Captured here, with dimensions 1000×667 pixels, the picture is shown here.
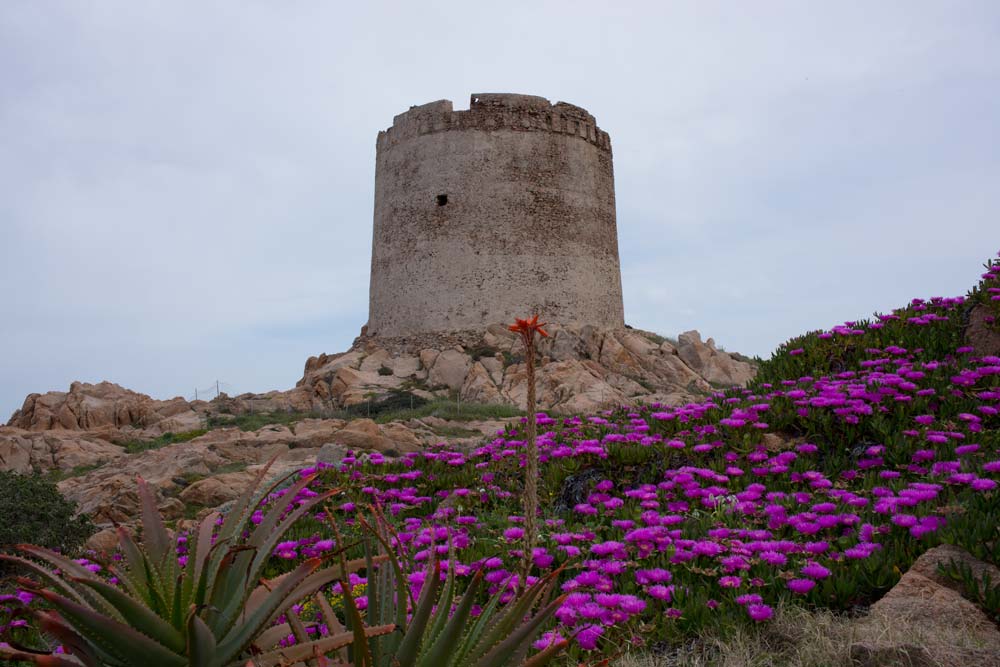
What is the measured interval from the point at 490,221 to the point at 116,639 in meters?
19.6

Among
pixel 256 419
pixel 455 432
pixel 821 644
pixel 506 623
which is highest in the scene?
pixel 256 419

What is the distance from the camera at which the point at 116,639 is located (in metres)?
2.10

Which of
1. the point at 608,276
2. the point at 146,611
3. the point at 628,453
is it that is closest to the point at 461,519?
the point at 628,453

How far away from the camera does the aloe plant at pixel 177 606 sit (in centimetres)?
211

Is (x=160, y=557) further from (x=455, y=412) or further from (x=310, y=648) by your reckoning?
(x=455, y=412)

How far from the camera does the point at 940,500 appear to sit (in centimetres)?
540

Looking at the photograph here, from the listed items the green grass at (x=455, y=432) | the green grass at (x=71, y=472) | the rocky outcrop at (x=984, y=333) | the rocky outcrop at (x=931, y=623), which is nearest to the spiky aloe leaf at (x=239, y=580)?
the rocky outcrop at (x=931, y=623)

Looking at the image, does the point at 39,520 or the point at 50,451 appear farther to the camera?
the point at 50,451

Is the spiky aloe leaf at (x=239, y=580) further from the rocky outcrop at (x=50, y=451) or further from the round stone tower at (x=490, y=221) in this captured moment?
the round stone tower at (x=490, y=221)

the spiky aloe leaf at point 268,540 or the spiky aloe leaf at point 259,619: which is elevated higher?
the spiky aloe leaf at point 268,540

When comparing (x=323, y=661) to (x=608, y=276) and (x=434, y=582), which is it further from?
(x=608, y=276)

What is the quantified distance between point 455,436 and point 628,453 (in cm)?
666

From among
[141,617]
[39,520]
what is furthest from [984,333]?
[39,520]

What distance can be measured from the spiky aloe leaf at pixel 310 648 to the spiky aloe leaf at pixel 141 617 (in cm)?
24
